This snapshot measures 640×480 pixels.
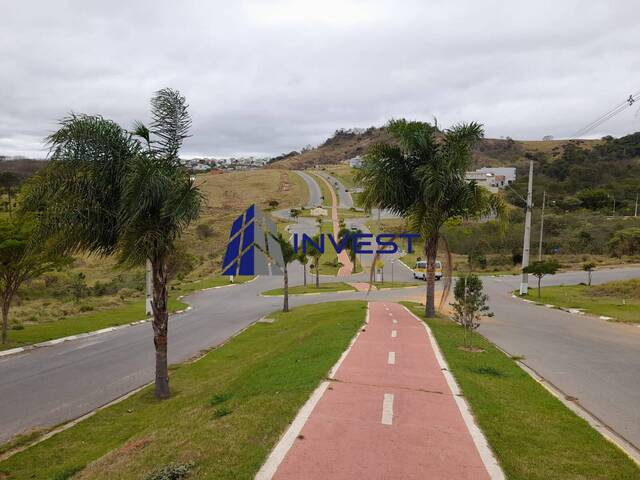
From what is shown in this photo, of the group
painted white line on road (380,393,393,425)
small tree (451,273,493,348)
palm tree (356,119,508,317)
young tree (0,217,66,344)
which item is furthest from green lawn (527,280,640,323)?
young tree (0,217,66,344)

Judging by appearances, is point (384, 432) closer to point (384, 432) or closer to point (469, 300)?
point (384, 432)

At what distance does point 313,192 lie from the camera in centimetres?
12925

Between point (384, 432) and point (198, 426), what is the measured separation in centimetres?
327

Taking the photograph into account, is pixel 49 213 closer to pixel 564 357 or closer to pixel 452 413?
pixel 452 413

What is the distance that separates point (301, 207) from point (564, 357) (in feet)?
302

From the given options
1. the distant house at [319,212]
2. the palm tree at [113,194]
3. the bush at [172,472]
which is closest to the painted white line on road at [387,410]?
the bush at [172,472]

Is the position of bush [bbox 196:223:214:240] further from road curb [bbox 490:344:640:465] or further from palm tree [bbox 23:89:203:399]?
road curb [bbox 490:344:640:465]

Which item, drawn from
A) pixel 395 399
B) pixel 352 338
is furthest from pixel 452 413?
pixel 352 338

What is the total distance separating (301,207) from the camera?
105 metres

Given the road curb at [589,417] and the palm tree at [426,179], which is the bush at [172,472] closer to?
the road curb at [589,417]

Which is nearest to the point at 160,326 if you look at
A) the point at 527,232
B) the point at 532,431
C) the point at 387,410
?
the point at 387,410

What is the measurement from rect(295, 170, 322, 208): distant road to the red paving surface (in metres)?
99.3

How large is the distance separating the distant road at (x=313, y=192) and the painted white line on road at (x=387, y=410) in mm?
100715

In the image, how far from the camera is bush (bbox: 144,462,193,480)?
5926 mm
